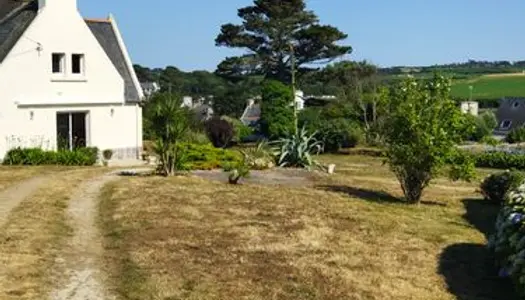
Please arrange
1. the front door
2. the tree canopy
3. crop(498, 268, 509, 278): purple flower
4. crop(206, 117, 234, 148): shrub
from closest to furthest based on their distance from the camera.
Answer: crop(498, 268, 509, 278): purple flower
the front door
crop(206, 117, 234, 148): shrub
the tree canopy


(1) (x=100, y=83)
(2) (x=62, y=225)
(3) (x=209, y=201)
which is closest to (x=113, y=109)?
(1) (x=100, y=83)

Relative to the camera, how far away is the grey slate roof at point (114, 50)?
3300 cm

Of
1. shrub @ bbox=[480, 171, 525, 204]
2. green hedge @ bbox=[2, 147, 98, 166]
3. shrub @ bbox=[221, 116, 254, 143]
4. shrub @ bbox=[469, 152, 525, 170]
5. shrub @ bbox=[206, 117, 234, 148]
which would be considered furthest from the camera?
shrub @ bbox=[221, 116, 254, 143]

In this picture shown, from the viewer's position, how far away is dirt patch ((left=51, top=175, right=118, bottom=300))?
872cm

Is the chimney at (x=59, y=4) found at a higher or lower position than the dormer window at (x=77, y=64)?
higher

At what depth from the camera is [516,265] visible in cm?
1007

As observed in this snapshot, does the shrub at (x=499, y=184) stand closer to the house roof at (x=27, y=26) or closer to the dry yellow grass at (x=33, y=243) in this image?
the dry yellow grass at (x=33, y=243)

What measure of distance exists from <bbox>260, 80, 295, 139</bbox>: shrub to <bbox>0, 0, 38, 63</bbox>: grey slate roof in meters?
27.0

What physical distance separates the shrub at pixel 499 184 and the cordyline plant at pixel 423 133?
1.61 metres

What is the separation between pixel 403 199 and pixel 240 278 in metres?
11.3

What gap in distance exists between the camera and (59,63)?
3039 cm

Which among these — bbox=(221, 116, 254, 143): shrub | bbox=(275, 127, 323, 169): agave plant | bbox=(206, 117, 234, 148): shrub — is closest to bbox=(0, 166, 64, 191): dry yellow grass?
bbox=(275, 127, 323, 169): agave plant

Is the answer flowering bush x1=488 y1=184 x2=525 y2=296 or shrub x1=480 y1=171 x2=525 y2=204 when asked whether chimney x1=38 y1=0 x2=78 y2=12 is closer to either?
shrub x1=480 y1=171 x2=525 y2=204

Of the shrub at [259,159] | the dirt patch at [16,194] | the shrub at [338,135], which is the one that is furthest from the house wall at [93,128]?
the shrub at [338,135]
